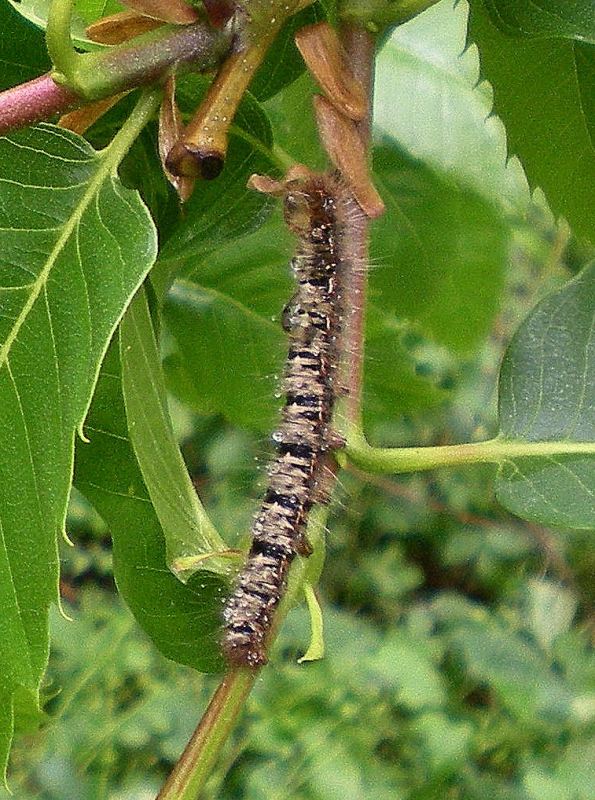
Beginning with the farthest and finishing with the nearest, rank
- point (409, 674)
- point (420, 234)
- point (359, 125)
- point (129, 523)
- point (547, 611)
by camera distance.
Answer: point (547, 611) < point (409, 674) < point (420, 234) < point (129, 523) < point (359, 125)

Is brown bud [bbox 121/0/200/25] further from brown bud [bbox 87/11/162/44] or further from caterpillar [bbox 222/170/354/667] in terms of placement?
caterpillar [bbox 222/170/354/667]

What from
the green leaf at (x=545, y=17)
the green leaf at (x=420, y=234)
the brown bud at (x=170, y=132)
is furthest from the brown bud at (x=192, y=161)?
the green leaf at (x=420, y=234)

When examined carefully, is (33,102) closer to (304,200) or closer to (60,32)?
(60,32)

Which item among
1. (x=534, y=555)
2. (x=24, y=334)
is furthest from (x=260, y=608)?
(x=534, y=555)

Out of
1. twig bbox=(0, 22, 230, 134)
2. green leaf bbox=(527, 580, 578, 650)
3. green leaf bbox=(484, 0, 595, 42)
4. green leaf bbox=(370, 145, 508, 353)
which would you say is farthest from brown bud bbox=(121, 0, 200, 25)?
green leaf bbox=(527, 580, 578, 650)

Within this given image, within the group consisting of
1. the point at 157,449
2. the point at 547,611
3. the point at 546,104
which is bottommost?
the point at 547,611

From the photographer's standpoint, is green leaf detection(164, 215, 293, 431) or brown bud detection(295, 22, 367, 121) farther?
green leaf detection(164, 215, 293, 431)

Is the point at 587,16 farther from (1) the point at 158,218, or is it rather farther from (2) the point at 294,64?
(1) the point at 158,218

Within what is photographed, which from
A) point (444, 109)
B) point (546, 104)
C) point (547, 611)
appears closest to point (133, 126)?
point (546, 104)
